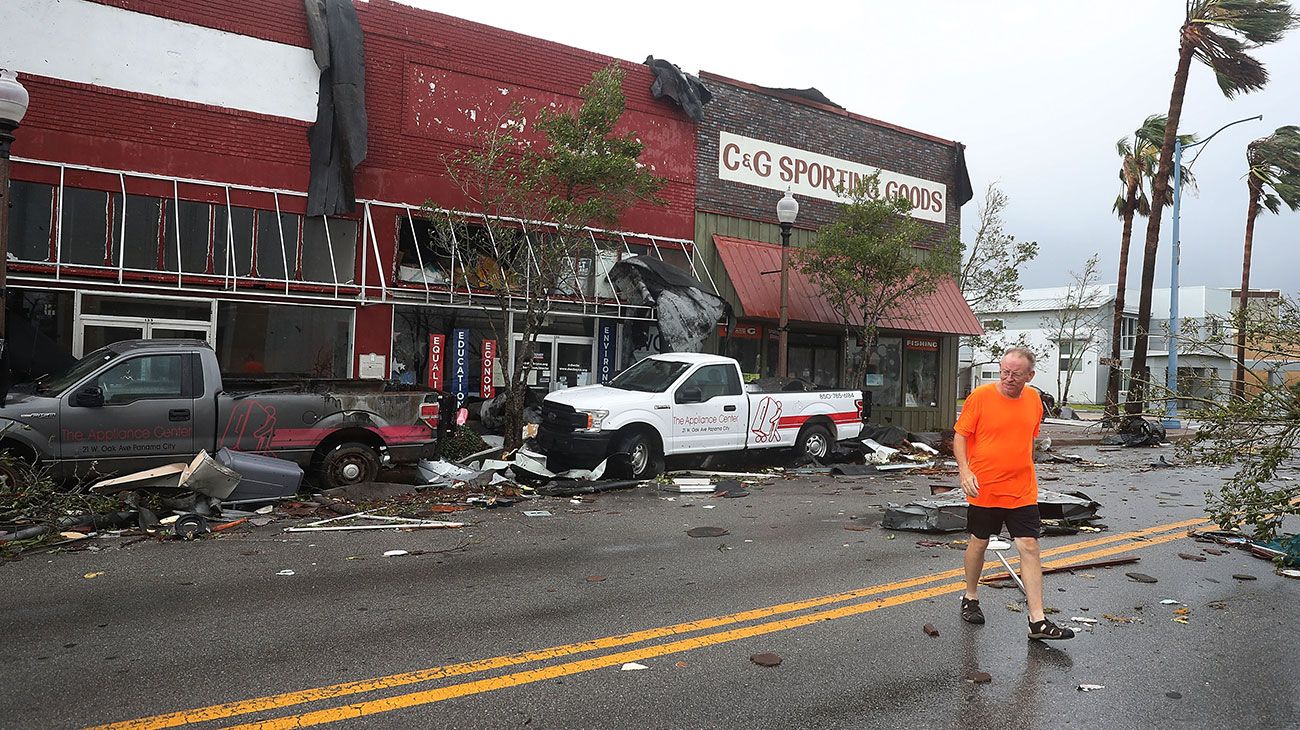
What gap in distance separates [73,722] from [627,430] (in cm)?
885

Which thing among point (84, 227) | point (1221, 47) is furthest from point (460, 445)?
point (1221, 47)

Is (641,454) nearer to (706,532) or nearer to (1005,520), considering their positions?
(706,532)

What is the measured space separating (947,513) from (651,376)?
18.7 ft

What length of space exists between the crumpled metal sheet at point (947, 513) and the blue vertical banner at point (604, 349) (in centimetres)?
916

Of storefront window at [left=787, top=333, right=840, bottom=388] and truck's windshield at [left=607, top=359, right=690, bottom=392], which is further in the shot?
storefront window at [left=787, top=333, right=840, bottom=388]

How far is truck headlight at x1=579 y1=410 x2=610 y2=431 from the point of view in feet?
39.5

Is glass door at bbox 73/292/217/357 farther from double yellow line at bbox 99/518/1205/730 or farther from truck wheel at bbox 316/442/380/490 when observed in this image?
double yellow line at bbox 99/518/1205/730

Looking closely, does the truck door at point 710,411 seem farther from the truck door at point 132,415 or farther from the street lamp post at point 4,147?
the street lamp post at point 4,147

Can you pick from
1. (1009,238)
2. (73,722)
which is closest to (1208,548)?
(73,722)

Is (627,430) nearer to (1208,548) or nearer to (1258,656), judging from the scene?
(1208,548)

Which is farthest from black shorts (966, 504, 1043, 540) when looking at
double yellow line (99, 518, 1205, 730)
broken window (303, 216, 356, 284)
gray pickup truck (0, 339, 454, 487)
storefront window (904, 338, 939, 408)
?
storefront window (904, 338, 939, 408)

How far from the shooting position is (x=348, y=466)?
10.5 m

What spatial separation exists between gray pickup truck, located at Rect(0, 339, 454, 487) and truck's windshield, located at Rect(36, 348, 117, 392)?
2 centimetres

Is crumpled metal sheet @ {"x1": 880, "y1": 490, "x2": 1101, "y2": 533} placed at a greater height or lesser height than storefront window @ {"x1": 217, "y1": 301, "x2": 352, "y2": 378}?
lesser
